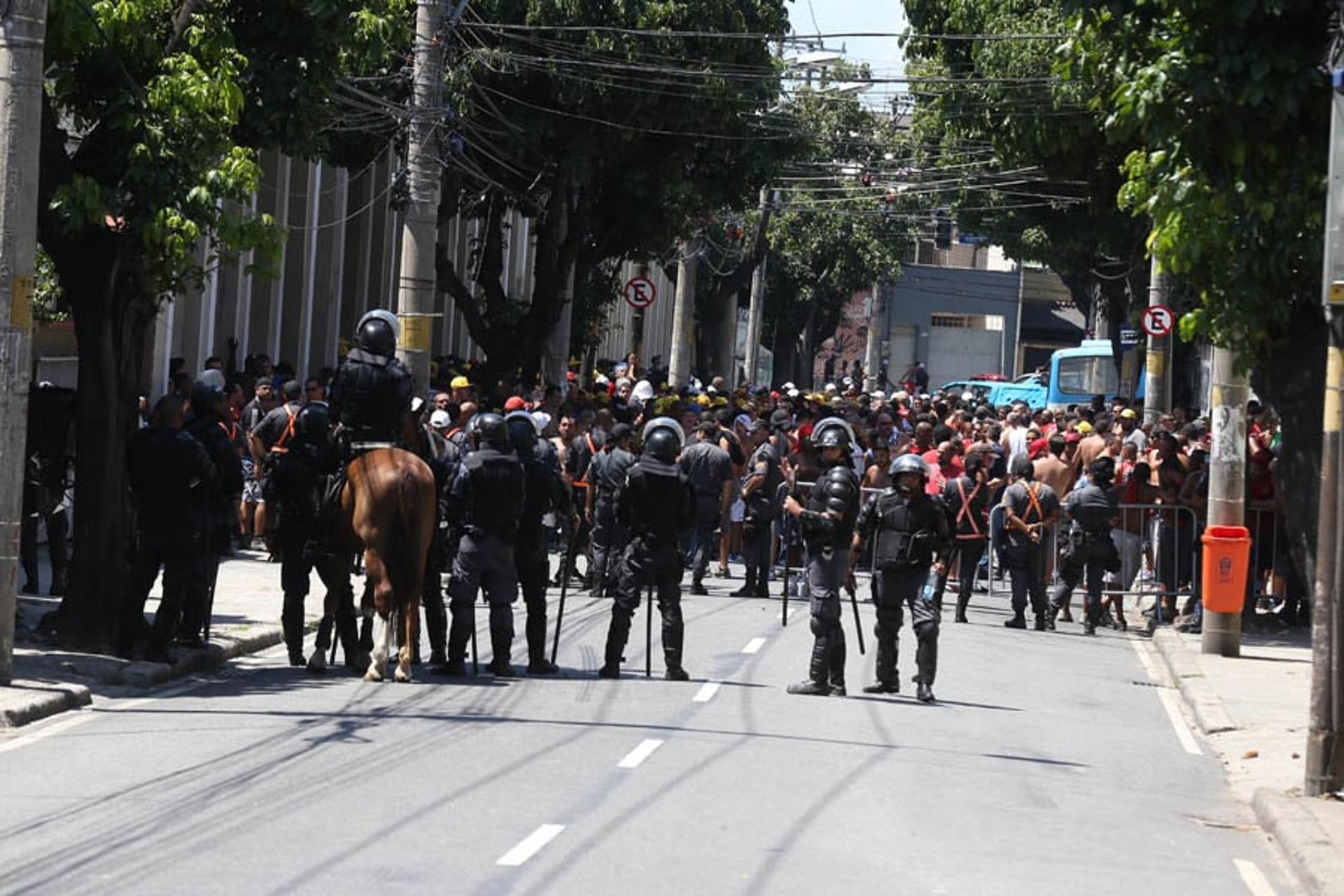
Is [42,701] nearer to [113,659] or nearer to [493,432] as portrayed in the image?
[113,659]

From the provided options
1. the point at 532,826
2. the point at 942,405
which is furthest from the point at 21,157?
the point at 942,405

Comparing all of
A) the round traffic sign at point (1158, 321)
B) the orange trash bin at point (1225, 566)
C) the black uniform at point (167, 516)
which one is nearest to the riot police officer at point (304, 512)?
the black uniform at point (167, 516)

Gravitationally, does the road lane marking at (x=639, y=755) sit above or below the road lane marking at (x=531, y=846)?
above

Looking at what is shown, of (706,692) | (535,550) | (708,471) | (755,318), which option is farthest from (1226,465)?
(755,318)

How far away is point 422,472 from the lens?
1463 centimetres

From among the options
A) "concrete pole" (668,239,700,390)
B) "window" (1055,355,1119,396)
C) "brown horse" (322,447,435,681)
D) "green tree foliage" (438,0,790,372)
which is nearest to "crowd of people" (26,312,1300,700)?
"brown horse" (322,447,435,681)

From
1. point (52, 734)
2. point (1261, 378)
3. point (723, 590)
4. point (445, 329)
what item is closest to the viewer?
point (52, 734)

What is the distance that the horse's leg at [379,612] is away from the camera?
567 inches

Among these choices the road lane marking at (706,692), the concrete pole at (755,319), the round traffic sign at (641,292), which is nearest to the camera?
the road lane marking at (706,692)

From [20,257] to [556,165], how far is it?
20861 mm

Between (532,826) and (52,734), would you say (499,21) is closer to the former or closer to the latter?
(52,734)

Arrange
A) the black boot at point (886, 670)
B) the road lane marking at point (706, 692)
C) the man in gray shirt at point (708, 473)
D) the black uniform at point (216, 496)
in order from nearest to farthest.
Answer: the road lane marking at point (706, 692), the black uniform at point (216, 496), the black boot at point (886, 670), the man in gray shirt at point (708, 473)

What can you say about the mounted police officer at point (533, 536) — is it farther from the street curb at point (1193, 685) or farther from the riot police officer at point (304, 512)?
the street curb at point (1193, 685)

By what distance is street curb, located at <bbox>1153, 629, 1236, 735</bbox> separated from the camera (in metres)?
15.5
